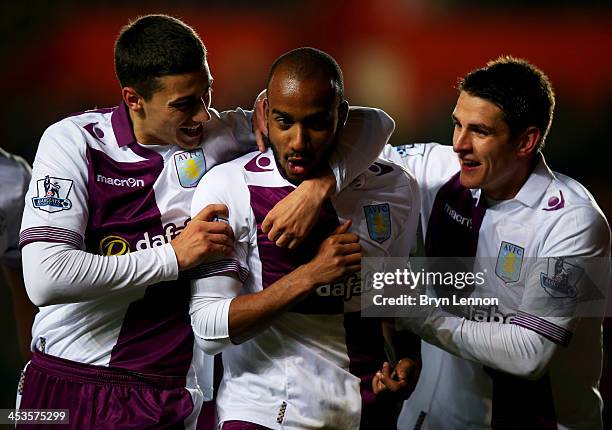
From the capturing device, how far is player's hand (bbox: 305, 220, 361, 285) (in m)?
2.26

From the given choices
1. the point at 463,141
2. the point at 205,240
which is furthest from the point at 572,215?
the point at 205,240

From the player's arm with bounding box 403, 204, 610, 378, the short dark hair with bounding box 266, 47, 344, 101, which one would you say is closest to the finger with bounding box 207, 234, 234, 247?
the short dark hair with bounding box 266, 47, 344, 101

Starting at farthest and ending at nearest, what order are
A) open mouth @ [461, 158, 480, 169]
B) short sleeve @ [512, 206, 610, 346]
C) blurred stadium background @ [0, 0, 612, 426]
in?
blurred stadium background @ [0, 0, 612, 426] < open mouth @ [461, 158, 480, 169] < short sleeve @ [512, 206, 610, 346]

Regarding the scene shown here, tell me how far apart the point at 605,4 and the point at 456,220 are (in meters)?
3.28

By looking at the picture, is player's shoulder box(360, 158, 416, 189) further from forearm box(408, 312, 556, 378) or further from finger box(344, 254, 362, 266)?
forearm box(408, 312, 556, 378)

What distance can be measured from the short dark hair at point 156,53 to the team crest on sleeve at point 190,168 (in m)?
0.21

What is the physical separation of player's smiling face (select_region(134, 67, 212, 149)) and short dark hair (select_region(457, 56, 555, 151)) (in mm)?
845

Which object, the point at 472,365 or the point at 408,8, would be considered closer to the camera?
the point at 472,365

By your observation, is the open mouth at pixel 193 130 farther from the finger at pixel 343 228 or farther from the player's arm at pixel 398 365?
the player's arm at pixel 398 365

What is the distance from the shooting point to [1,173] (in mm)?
3211

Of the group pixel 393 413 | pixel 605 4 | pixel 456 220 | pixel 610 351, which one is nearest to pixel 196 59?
pixel 456 220

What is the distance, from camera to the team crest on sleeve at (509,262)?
268 cm

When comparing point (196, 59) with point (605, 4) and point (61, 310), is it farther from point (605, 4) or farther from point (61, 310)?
point (605, 4)

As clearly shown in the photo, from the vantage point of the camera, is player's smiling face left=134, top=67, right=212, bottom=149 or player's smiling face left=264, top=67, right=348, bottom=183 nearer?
player's smiling face left=264, top=67, right=348, bottom=183
